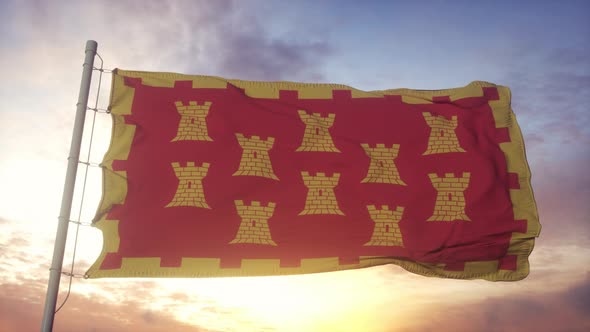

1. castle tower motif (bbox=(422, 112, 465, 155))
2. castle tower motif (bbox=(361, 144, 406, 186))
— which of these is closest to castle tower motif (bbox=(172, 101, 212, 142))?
castle tower motif (bbox=(361, 144, 406, 186))

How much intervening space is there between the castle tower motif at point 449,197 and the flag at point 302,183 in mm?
18

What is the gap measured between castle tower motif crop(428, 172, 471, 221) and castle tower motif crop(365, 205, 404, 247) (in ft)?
1.86

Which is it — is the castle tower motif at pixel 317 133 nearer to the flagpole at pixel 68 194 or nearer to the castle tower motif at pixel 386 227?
the castle tower motif at pixel 386 227

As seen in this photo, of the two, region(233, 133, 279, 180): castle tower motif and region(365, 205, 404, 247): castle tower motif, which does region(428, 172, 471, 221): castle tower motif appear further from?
region(233, 133, 279, 180): castle tower motif

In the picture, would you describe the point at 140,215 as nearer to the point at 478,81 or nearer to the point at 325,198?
the point at 325,198

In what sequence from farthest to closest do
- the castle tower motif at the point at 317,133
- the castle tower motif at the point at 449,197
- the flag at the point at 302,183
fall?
the castle tower motif at the point at 317,133
the castle tower motif at the point at 449,197
the flag at the point at 302,183

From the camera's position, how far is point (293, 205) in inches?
354

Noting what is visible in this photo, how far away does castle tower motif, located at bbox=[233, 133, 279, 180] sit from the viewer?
29.6 feet

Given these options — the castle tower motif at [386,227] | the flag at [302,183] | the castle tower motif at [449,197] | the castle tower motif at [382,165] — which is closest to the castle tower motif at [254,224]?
the flag at [302,183]

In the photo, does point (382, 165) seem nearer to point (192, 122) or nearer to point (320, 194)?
point (320, 194)

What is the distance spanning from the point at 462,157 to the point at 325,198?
2436mm

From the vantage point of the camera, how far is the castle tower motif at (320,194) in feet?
29.6

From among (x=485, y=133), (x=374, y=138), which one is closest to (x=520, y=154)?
(x=485, y=133)

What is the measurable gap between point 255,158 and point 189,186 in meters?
1.14
